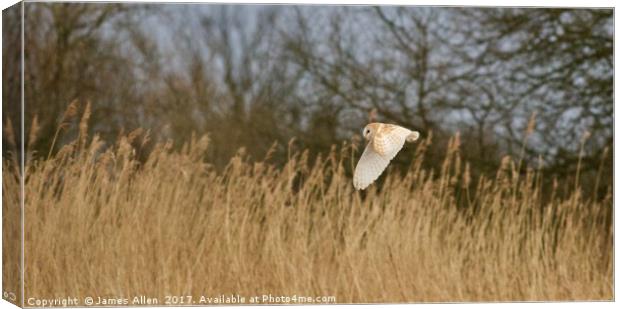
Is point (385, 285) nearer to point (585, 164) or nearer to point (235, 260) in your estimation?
point (235, 260)

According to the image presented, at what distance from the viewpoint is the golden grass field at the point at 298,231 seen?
23.6 feet

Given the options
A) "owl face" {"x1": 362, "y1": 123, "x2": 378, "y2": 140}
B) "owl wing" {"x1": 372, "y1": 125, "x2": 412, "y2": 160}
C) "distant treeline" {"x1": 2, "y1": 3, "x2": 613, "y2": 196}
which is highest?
"distant treeline" {"x1": 2, "y1": 3, "x2": 613, "y2": 196}

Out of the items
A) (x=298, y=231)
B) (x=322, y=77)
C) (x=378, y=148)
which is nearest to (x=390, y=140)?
(x=378, y=148)

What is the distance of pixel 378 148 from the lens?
7.62 m

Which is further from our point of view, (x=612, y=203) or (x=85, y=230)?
(x=612, y=203)

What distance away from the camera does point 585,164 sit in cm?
780

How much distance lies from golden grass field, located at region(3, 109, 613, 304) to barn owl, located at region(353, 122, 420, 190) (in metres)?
0.06

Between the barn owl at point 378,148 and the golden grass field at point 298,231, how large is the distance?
6cm

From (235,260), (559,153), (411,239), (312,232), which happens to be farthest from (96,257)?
(559,153)

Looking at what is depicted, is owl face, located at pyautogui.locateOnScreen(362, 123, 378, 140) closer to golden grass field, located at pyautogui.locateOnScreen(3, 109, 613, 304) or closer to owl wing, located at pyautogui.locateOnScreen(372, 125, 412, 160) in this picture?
owl wing, located at pyautogui.locateOnScreen(372, 125, 412, 160)

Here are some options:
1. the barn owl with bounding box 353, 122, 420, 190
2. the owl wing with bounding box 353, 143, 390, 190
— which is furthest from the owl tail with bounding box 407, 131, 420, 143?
the owl wing with bounding box 353, 143, 390, 190

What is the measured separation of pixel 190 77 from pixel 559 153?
226cm

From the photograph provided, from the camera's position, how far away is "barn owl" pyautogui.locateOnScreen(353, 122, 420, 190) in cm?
753

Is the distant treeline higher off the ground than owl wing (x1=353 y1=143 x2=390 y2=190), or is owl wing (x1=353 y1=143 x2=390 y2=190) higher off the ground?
the distant treeline
